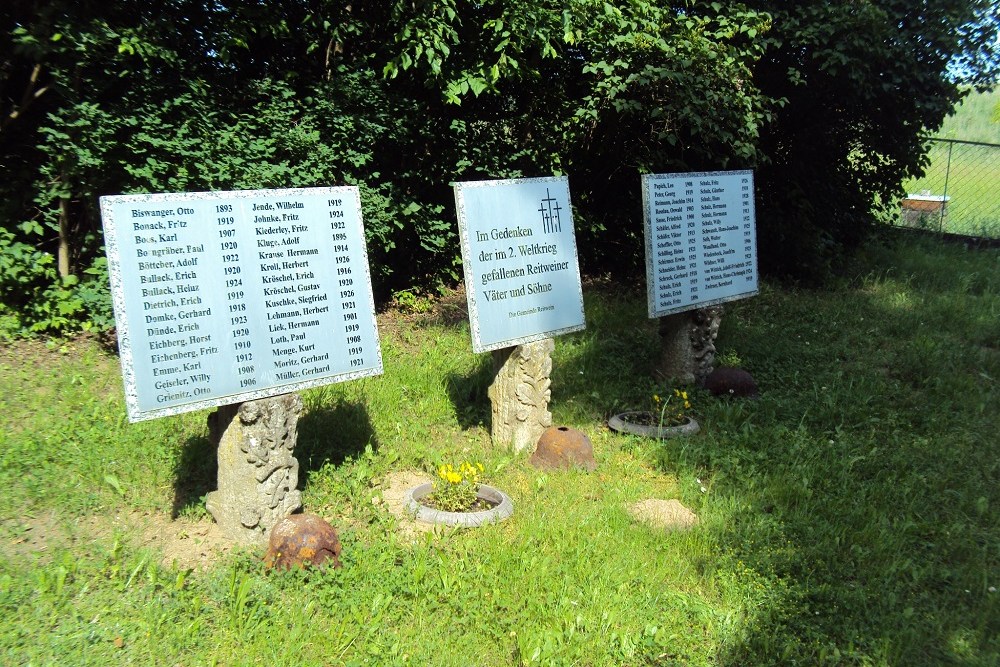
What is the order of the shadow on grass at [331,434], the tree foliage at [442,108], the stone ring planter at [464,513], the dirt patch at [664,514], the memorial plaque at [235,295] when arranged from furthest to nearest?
the tree foliage at [442,108] < the shadow on grass at [331,434] < the dirt patch at [664,514] < the stone ring planter at [464,513] < the memorial plaque at [235,295]

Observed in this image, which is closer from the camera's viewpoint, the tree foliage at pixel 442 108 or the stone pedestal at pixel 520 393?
the stone pedestal at pixel 520 393

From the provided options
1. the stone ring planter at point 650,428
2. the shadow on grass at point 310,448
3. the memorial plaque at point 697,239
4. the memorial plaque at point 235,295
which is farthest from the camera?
the memorial plaque at point 697,239

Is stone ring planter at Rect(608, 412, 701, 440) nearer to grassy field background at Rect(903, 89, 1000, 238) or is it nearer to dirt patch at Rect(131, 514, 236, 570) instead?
dirt patch at Rect(131, 514, 236, 570)

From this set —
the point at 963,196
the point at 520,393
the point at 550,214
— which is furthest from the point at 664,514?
the point at 963,196

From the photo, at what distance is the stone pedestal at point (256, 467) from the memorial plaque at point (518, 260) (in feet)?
4.47

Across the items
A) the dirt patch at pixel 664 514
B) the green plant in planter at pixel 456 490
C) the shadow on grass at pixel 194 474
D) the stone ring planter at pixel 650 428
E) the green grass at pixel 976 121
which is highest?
the green grass at pixel 976 121

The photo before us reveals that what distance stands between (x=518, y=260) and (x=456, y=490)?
5.18ft

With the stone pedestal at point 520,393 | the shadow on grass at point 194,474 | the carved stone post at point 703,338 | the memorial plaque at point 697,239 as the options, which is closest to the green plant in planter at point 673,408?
the carved stone post at point 703,338

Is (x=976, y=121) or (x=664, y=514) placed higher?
(x=976, y=121)

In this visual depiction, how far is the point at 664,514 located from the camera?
14.9ft

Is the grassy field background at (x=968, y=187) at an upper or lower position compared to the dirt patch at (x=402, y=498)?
upper

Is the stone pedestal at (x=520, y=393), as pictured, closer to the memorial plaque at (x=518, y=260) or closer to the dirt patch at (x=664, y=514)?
the memorial plaque at (x=518, y=260)

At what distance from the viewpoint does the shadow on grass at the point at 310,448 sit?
15.1 ft

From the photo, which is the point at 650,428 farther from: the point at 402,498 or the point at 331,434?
the point at 331,434
